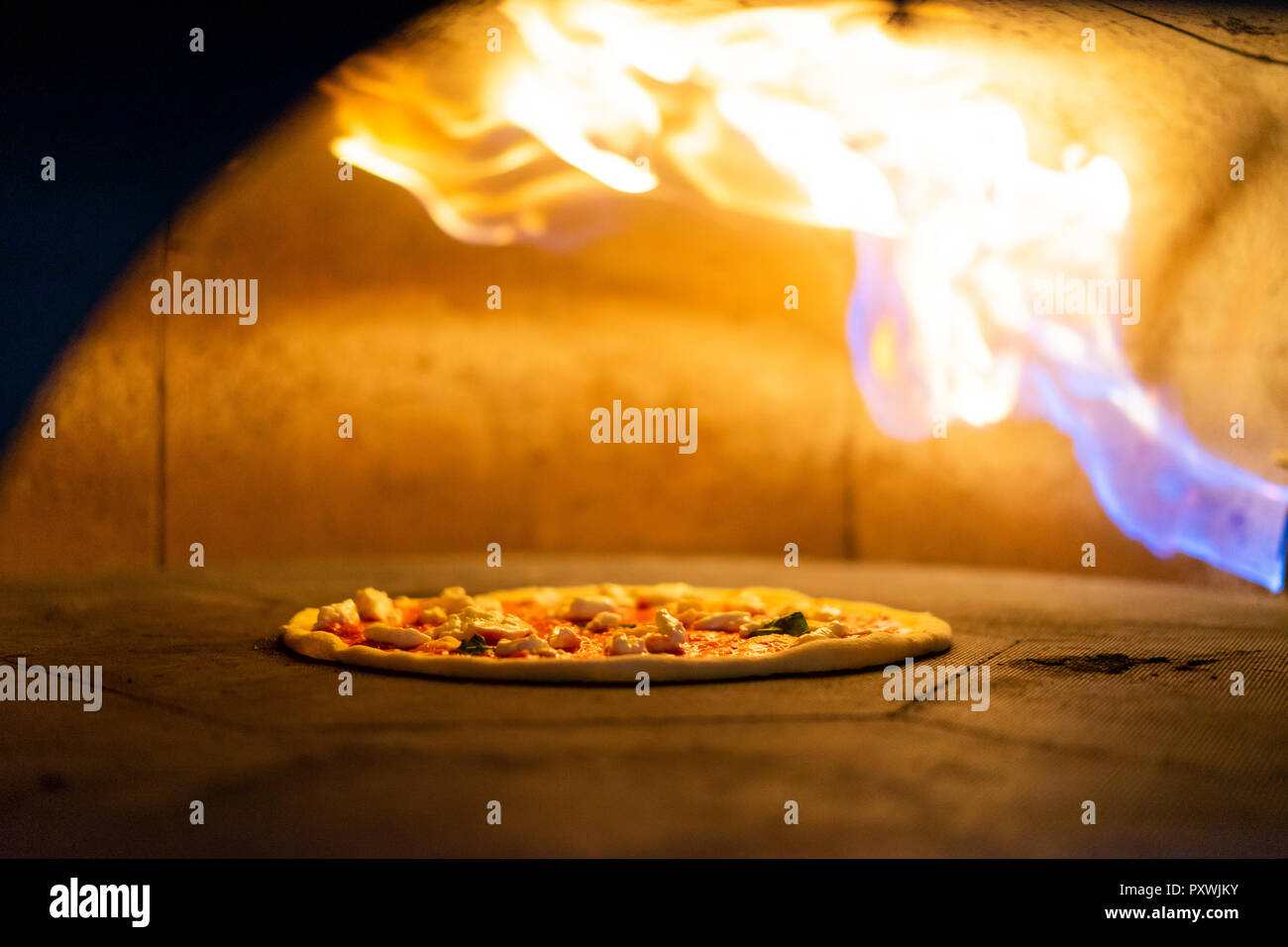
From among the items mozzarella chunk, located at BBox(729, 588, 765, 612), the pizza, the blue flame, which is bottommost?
the pizza

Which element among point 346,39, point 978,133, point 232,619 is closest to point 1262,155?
point 978,133

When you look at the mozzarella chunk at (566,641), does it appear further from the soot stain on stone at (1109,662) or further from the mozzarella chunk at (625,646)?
the soot stain on stone at (1109,662)

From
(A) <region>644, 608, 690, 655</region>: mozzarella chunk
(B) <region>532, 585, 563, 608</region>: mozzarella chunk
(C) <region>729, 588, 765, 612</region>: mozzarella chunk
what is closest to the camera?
(A) <region>644, 608, 690, 655</region>: mozzarella chunk

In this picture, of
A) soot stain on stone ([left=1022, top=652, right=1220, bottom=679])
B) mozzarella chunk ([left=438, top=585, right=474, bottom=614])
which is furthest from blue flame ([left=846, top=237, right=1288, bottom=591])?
mozzarella chunk ([left=438, top=585, right=474, bottom=614])

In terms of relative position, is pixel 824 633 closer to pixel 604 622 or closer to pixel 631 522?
pixel 604 622

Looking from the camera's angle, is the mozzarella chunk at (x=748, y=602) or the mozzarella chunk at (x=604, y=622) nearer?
the mozzarella chunk at (x=604, y=622)

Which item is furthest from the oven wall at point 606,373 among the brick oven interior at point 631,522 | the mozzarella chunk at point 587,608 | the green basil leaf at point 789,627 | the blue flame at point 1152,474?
the mozzarella chunk at point 587,608

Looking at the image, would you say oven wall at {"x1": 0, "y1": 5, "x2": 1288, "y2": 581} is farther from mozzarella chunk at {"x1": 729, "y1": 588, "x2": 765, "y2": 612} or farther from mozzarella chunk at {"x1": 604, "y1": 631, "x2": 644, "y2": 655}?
mozzarella chunk at {"x1": 604, "y1": 631, "x2": 644, "y2": 655}

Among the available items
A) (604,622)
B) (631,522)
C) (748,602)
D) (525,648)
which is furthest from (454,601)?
(631,522)
